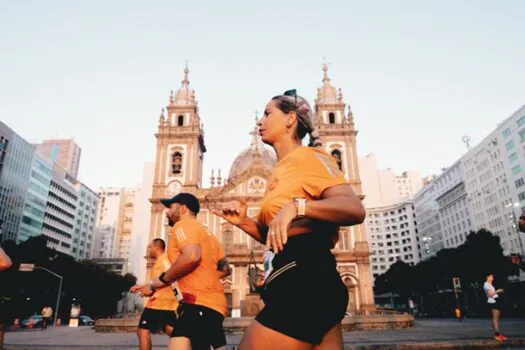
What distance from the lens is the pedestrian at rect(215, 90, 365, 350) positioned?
175cm

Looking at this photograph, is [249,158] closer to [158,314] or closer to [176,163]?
[176,163]

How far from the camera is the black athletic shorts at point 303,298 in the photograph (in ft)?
5.76

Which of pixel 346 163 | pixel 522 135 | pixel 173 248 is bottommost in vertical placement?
pixel 173 248

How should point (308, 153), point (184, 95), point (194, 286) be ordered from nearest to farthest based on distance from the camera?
point (308, 153) → point (194, 286) → point (184, 95)

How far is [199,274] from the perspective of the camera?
3498mm

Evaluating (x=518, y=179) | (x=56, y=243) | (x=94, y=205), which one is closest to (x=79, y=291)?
(x=56, y=243)

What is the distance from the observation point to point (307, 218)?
1886mm

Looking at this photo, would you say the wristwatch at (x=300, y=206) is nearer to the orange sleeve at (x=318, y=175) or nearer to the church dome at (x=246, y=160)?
the orange sleeve at (x=318, y=175)

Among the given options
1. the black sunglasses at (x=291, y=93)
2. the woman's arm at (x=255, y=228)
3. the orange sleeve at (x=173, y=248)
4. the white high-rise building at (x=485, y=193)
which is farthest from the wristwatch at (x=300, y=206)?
the white high-rise building at (x=485, y=193)

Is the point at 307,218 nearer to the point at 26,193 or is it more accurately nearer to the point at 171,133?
the point at 171,133

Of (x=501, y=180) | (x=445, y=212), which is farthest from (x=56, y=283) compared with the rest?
(x=445, y=212)

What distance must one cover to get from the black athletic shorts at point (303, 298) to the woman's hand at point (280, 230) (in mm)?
213

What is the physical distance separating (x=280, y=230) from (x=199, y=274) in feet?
6.70

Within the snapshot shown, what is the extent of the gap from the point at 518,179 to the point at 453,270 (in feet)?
63.1
